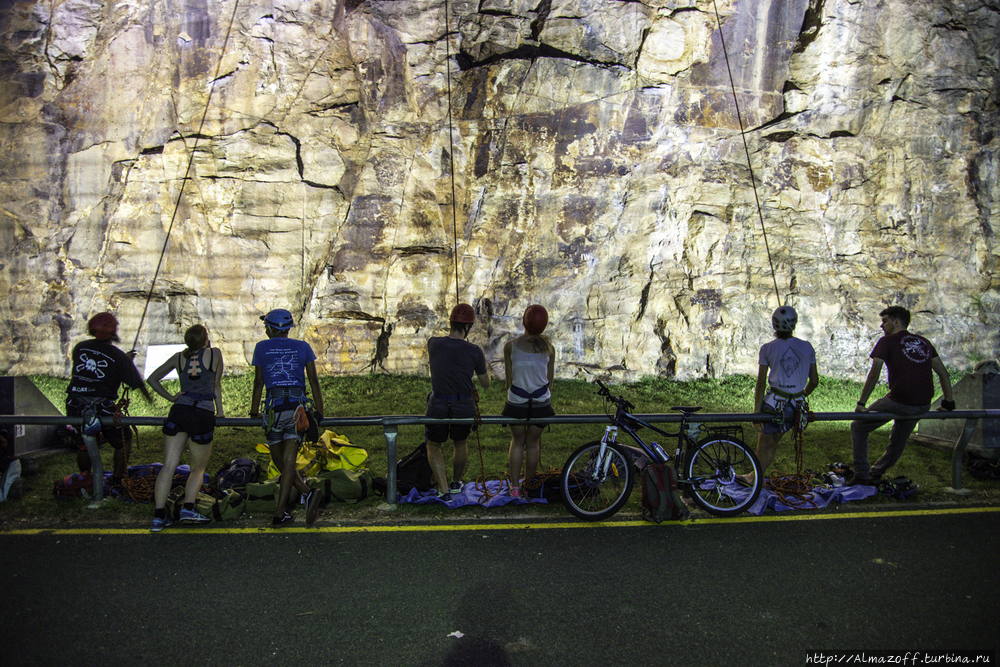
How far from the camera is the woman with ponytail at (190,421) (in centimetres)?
538

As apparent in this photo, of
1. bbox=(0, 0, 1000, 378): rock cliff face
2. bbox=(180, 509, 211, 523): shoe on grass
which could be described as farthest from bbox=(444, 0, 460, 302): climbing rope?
bbox=(180, 509, 211, 523): shoe on grass

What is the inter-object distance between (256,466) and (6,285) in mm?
12870

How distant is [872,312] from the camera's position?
13.9m

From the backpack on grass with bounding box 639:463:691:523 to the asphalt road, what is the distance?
14 centimetres

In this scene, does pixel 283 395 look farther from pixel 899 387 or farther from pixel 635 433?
pixel 899 387

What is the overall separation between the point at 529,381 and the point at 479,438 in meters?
2.79

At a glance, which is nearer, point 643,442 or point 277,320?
point 277,320

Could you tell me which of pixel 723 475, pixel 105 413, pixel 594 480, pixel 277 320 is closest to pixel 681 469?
pixel 723 475

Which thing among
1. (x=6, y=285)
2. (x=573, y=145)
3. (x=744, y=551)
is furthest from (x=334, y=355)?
(x=744, y=551)

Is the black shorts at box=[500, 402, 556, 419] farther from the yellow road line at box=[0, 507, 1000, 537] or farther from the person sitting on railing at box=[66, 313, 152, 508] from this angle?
the person sitting on railing at box=[66, 313, 152, 508]

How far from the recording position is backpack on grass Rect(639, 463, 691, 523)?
535cm

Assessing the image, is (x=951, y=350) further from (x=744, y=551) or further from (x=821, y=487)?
(x=744, y=551)

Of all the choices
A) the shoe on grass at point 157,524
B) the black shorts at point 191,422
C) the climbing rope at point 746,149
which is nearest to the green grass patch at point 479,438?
the shoe on grass at point 157,524

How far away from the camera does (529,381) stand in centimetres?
584
